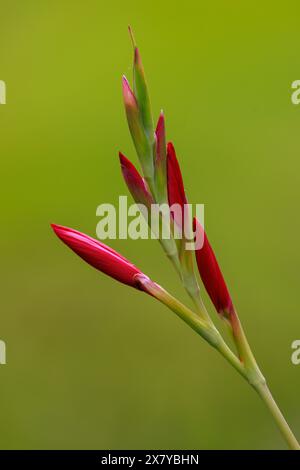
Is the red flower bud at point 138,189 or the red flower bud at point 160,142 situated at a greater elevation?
the red flower bud at point 160,142

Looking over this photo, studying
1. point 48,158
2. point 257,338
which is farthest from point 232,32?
point 257,338

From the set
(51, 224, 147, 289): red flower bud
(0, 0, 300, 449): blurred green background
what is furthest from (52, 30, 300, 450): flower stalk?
(0, 0, 300, 449): blurred green background

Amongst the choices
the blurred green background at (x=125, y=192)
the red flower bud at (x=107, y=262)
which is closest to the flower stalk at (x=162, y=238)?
the red flower bud at (x=107, y=262)

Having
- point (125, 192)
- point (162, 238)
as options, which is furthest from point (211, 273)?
point (125, 192)

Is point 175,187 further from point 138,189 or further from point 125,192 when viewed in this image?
point 125,192

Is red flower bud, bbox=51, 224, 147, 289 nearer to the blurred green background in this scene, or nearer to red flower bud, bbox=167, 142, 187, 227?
red flower bud, bbox=167, 142, 187, 227

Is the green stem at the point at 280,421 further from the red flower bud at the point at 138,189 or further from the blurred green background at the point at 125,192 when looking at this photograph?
the blurred green background at the point at 125,192

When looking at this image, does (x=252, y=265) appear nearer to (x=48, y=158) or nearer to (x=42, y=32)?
(x=48, y=158)
